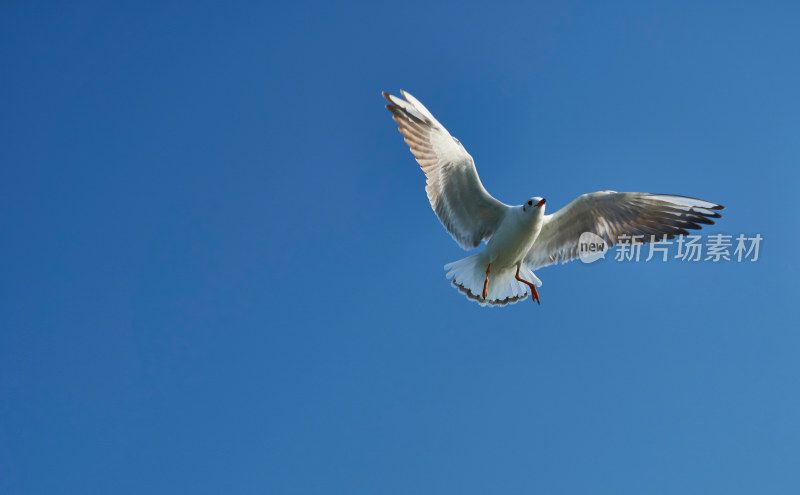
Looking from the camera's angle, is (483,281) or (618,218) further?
(483,281)

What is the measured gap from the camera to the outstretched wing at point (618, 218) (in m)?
7.10

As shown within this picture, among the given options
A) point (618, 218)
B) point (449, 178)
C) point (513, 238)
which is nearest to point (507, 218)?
point (513, 238)

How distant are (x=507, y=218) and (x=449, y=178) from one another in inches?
31.1

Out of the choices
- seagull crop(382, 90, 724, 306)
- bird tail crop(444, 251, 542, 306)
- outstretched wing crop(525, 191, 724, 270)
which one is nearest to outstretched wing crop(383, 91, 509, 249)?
seagull crop(382, 90, 724, 306)

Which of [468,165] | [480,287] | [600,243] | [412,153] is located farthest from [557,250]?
[412,153]

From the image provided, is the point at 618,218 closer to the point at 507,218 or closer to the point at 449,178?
the point at 507,218

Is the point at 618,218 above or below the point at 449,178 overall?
below

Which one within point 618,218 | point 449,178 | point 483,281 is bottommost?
point 483,281

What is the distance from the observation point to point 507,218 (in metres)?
7.33

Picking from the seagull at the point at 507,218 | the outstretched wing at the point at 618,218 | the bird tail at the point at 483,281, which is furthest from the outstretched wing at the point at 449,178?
the outstretched wing at the point at 618,218

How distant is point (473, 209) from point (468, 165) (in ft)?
1.94

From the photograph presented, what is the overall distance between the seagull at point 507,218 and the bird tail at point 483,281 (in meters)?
0.01

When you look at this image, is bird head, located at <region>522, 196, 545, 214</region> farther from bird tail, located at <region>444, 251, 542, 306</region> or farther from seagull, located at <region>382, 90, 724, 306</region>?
bird tail, located at <region>444, 251, 542, 306</region>

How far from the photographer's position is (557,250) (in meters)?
7.74
